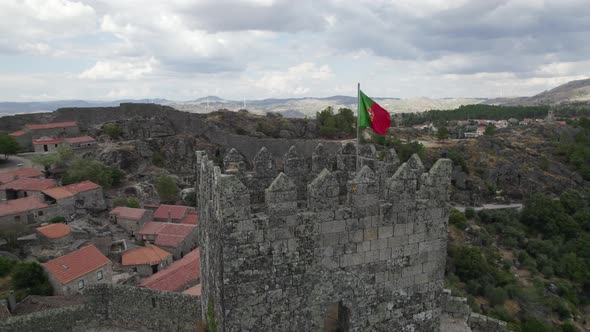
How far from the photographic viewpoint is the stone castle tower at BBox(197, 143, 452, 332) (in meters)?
6.24

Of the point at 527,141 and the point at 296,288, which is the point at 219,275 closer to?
the point at 296,288

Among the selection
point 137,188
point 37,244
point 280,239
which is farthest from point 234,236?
point 137,188

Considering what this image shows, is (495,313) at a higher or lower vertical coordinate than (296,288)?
lower

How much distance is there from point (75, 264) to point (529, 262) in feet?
160

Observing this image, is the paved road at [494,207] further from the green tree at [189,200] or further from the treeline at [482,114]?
the treeline at [482,114]

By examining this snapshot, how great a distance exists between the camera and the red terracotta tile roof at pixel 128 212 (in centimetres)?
3638

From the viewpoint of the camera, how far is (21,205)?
34438 mm

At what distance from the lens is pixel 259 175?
881cm

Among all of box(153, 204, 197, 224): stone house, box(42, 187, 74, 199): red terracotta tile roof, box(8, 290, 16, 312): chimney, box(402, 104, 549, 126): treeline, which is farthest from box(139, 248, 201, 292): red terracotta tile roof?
box(402, 104, 549, 126): treeline

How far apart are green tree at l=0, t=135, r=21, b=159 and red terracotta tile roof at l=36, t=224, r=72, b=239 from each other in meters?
26.1

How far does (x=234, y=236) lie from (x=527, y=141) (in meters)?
101

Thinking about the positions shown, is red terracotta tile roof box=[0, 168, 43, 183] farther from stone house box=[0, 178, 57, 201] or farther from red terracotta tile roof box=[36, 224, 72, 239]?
red terracotta tile roof box=[36, 224, 72, 239]

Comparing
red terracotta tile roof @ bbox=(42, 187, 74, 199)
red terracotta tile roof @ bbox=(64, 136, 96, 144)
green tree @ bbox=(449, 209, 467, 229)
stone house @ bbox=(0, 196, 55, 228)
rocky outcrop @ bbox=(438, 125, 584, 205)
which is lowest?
green tree @ bbox=(449, 209, 467, 229)

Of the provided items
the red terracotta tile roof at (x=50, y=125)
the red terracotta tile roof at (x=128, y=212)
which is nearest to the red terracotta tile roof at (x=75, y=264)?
the red terracotta tile roof at (x=128, y=212)
